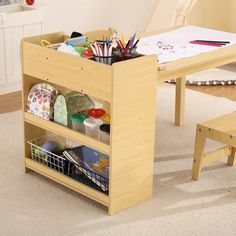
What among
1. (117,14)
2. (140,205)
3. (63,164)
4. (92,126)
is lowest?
(140,205)

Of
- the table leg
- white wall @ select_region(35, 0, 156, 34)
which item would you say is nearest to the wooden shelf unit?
the table leg

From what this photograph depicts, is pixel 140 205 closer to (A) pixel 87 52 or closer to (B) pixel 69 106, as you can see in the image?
(B) pixel 69 106

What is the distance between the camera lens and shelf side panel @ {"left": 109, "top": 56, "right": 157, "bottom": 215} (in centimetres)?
270

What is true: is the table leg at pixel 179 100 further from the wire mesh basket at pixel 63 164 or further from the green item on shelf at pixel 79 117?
the green item on shelf at pixel 79 117

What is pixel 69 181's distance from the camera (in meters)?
3.05

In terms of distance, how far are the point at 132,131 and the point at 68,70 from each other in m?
0.43

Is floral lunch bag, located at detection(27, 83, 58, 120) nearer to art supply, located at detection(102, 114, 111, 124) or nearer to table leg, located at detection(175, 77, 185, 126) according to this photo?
art supply, located at detection(102, 114, 111, 124)

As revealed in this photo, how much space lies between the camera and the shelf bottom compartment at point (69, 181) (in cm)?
291

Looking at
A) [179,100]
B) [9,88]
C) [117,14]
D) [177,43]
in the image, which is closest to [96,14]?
[117,14]

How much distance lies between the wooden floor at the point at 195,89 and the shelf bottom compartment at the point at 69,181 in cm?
112

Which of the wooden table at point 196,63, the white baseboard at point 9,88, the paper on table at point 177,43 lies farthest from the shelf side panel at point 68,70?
the white baseboard at point 9,88

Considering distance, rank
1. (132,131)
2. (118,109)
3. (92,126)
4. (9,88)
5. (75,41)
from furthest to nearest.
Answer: (9,88)
(75,41)
(92,126)
(132,131)
(118,109)

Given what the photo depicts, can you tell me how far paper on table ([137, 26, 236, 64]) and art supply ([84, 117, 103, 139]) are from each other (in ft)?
1.48

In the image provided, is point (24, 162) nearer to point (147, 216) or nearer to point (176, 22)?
point (147, 216)
